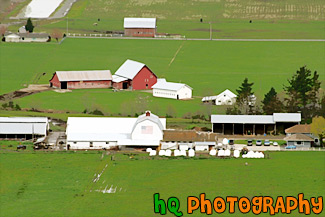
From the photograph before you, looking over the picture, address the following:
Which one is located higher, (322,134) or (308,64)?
(308,64)

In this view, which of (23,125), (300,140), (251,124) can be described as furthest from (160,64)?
(300,140)

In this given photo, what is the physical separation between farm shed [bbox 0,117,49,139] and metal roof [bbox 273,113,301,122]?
21236mm

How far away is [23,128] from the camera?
100m

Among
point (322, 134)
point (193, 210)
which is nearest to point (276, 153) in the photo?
point (322, 134)

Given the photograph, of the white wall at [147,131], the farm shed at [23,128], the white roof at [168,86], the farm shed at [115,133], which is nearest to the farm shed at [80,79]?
the white roof at [168,86]

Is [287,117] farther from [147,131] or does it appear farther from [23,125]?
[23,125]

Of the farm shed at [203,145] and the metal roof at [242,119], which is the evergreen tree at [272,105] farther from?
the farm shed at [203,145]

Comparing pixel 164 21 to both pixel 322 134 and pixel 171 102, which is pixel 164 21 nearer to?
pixel 171 102

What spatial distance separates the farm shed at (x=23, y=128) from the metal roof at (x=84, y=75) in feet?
77.1

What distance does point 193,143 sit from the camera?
96.4m

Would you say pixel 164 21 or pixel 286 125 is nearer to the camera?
pixel 286 125

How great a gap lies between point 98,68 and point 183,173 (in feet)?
164

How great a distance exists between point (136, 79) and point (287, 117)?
26.4 metres

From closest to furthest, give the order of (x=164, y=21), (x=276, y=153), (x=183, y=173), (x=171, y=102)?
(x=183, y=173), (x=276, y=153), (x=171, y=102), (x=164, y=21)
